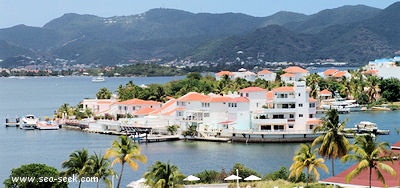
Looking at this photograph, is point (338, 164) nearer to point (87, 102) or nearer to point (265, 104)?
point (265, 104)

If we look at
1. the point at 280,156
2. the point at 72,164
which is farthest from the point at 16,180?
the point at 280,156

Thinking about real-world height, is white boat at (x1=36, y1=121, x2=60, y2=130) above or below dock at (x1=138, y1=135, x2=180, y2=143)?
above

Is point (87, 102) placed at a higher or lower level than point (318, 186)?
higher

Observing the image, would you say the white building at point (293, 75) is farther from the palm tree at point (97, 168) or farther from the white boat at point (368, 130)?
the palm tree at point (97, 168)

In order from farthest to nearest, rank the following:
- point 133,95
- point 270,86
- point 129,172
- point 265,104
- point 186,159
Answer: point 270,86, point 133,95, point 265,104, point 186,159, point 129,172

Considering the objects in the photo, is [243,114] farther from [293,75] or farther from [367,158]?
[293,75]

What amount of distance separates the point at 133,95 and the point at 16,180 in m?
61.6

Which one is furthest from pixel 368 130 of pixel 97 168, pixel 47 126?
pixel 97 168

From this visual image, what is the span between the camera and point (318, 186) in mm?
30547

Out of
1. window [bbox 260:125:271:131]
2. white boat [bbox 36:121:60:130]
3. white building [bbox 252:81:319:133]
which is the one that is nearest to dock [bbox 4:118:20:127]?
white boat [bbox 36:121:60:130]

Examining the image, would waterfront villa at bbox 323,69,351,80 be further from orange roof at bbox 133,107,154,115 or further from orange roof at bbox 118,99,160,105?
orange roof at bbox 133,107,154,115

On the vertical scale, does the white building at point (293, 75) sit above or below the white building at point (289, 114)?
above

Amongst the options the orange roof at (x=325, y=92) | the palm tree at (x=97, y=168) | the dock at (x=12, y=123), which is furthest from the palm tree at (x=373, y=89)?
the palm tree at (x=97, y=168)

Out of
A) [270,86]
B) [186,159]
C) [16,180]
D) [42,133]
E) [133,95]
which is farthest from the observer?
[270,86]
